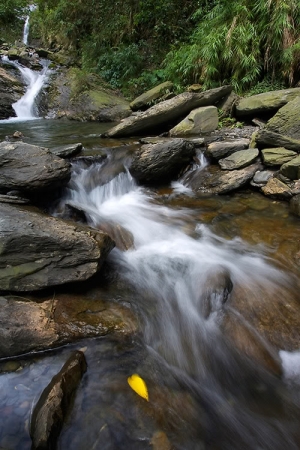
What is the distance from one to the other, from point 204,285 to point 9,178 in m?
2.92

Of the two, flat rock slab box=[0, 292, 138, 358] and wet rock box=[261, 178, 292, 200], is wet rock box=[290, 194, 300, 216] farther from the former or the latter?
flat rock slab box=[0, 292, 138, 358]

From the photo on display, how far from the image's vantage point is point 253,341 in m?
2.67

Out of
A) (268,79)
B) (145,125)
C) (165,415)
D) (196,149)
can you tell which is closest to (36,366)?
(165,415)

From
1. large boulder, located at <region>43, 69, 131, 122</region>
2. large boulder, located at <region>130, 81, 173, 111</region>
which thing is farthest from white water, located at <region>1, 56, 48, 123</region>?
large boulder, located at <region>130, 81, 173, 111</region>

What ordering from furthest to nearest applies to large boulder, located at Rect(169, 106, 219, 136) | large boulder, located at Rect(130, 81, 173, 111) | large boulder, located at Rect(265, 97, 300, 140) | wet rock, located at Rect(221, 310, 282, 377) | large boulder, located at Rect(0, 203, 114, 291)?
large boulder, located at Rect(130, 81, 173, 111) < large boulder, located at Rect(169, 106, 219, 136) < large boulder, located at Rect(265, 97, 300, 140) < large boulder, located at Rect(0, 203, 114, 291) < wet rock, located at Rect(221, 310, 282, 377)

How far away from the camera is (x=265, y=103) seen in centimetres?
676

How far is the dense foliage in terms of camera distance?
780 centimetres

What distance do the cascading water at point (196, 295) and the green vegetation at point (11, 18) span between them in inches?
843

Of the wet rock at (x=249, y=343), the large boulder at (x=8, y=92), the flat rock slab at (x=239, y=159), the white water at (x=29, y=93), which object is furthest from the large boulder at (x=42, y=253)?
the large boulder at (x=8, y=92)

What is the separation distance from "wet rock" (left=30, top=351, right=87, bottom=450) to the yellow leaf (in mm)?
408

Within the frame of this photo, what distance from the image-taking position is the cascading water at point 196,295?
7.02 feet

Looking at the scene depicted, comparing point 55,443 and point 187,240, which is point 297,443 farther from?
point 187,240

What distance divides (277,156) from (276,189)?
0.71 m

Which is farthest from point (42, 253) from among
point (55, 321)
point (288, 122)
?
point (288, 122)
